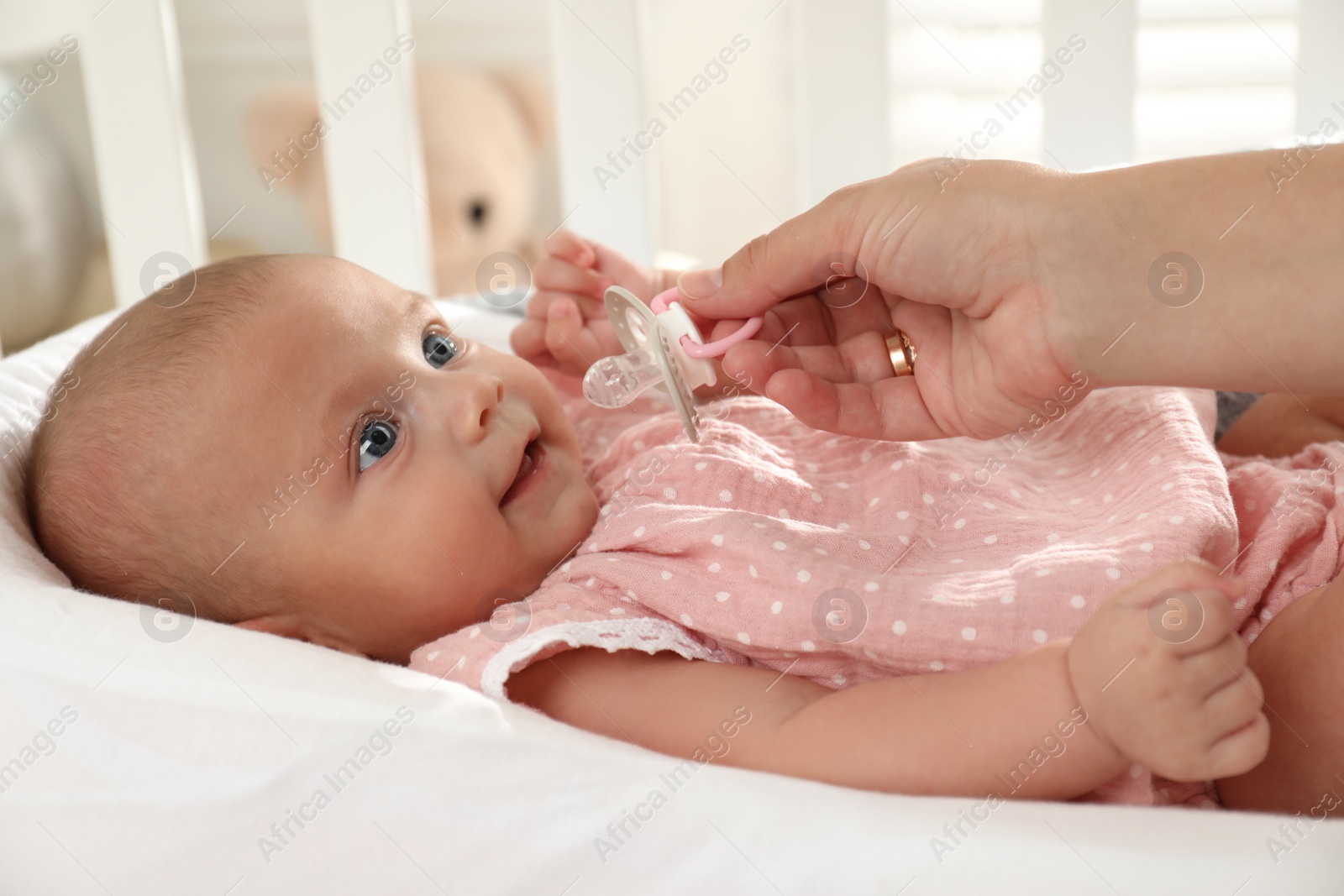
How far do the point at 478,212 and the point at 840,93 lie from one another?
854 millimetres

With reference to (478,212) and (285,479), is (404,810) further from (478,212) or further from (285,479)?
(478,212)

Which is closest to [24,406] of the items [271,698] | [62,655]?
[62,655]

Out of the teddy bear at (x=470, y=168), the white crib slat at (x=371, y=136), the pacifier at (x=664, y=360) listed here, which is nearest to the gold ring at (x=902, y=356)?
the pacifier at (x=664, y=360)

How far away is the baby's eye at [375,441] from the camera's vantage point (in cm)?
81

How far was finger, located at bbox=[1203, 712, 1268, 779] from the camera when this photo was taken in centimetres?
55

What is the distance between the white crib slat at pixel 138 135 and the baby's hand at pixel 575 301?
1.41 ft

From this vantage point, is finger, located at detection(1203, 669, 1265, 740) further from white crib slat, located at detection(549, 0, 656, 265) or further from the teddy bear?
the teddy bear

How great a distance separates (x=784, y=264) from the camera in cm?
79

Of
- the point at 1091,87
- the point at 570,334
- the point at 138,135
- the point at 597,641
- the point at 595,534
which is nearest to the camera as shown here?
the point at 597,641

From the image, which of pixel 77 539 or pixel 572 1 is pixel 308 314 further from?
pixel 572 1

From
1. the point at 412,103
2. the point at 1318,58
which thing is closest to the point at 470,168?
the point at 412,103

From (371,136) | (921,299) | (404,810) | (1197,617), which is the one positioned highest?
(371,136)

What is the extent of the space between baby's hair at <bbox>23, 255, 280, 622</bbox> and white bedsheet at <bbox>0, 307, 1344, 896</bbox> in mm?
78

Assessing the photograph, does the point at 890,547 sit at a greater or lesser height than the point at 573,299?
lesser
